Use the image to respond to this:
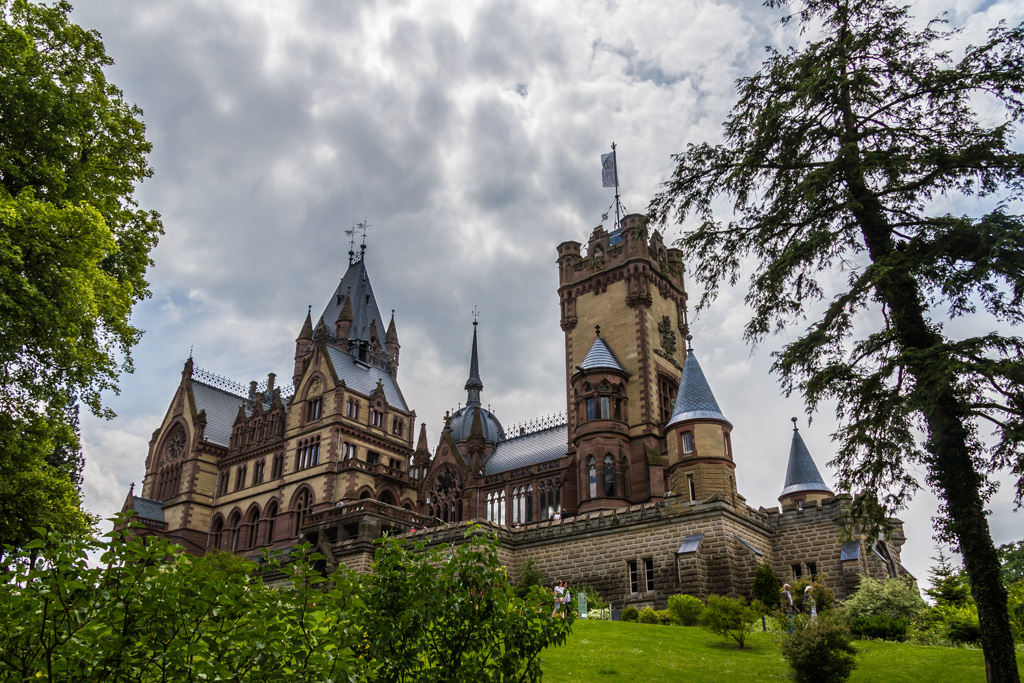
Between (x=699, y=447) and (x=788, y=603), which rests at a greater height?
(x=699, y=447)

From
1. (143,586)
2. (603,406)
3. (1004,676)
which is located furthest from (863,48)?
(603,406)

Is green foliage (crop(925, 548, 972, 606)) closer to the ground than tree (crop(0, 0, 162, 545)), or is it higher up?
closer to the ground

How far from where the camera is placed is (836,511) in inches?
1220

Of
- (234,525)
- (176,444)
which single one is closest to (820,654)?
(234,525)

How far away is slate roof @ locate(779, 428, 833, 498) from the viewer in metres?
40.9

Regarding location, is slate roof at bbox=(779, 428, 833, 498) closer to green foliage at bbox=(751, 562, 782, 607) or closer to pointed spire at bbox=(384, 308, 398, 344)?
green foliage at bbox=(751, 562, 782, 607)

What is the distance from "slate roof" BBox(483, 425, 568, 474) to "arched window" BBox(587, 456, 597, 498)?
6424 mm

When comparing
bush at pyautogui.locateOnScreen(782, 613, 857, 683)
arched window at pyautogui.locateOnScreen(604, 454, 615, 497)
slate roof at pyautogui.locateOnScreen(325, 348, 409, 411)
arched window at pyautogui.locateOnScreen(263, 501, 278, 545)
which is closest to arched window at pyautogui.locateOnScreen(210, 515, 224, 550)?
arched window at pyautogui.locateOnScreen(263, 501, 278, 545)

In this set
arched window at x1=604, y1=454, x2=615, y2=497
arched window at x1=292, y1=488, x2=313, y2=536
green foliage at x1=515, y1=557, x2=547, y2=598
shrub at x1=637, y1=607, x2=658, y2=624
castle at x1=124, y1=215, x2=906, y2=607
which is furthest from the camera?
arched window at x1=292, y1=488, x2=313, y2=536

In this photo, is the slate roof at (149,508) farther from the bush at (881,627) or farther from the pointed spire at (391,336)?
the bush at (881,627)

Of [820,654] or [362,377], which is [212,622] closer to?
[820,654]

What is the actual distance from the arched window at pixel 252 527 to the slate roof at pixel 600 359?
28.1 m

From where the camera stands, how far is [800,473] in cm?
4156

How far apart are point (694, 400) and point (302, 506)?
2912 centimetres
